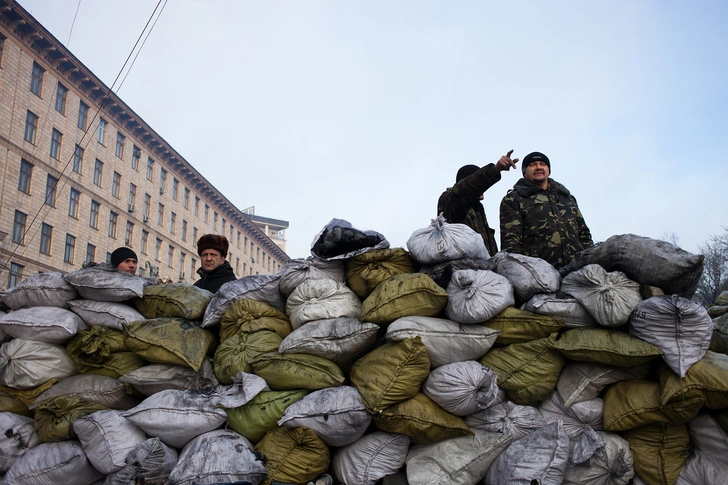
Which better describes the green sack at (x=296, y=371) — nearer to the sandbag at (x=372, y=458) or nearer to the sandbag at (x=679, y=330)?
the sandbag at (x=372, y=458)

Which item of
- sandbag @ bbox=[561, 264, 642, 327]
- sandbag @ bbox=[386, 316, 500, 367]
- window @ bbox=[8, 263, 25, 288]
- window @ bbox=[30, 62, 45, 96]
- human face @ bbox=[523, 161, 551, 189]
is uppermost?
window @ bbox=[30, 62, 45, 96]

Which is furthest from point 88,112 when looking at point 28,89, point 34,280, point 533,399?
point 533,399

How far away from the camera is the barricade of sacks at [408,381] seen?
8.06ft

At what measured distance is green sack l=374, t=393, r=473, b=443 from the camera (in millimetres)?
2518

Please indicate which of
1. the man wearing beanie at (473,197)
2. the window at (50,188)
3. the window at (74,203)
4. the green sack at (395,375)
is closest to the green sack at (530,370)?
the green sack at (395,375)

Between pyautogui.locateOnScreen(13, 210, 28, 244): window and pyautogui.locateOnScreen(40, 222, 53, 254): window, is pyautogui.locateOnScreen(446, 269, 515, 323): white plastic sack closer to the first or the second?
pyautogui.locateOnScreen(13, 210, 28, 244): window

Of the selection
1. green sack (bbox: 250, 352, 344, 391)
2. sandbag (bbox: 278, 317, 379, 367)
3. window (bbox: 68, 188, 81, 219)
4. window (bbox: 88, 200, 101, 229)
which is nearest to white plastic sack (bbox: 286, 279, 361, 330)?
sandbag (bbox: 278, 317, 379, 367)

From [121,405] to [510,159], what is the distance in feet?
8.65

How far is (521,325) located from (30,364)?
2.56 m

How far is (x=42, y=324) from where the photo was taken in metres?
3.13

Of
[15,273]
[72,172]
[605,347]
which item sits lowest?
[605,347]

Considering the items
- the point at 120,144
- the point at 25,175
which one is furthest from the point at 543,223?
the point at 120,144

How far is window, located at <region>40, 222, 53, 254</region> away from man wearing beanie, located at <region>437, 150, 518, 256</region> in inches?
1087

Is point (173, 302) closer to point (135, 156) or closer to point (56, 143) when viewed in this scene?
point (56, 143)
